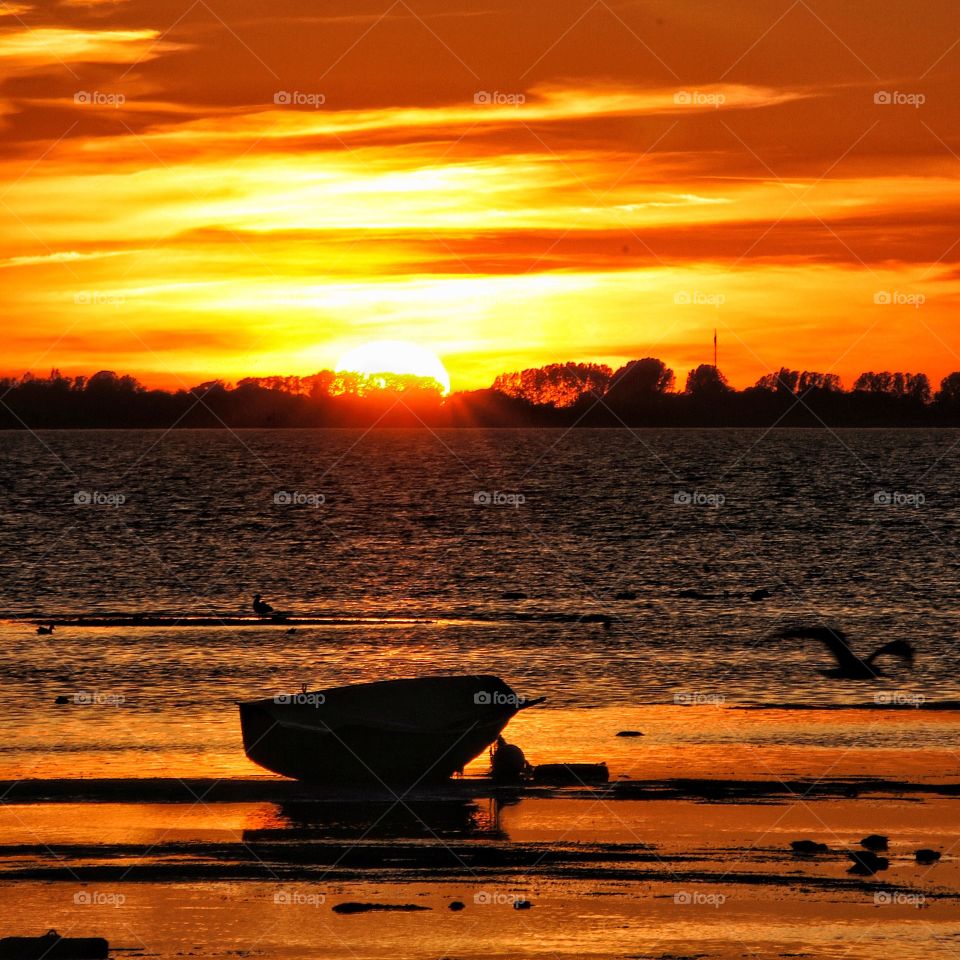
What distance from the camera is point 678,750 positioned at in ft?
93.4

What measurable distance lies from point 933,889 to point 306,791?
33.5 ft

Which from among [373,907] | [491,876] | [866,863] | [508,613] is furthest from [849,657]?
[373,907]

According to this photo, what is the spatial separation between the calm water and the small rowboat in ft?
5.80

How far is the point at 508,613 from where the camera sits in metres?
58.1

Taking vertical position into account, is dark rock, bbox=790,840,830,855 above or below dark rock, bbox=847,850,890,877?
above

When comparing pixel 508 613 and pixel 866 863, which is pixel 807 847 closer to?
pixel 866 863

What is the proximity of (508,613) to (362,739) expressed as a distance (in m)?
33.6

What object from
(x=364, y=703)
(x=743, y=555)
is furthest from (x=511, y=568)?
(x=364, y=703)

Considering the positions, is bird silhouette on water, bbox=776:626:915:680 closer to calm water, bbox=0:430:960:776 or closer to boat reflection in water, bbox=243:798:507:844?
calm water, bbox=0:430:960:776

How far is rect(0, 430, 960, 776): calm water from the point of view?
3019 centimetres

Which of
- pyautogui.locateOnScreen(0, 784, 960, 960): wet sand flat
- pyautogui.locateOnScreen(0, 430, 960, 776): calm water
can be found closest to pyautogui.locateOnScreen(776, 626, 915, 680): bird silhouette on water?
pyautogui.locateOnScreen(0, 430, 960, 776): calm water

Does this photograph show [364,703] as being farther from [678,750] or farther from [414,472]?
[414,472]

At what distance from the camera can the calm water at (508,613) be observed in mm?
30188

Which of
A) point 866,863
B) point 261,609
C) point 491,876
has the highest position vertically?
point 261,609
